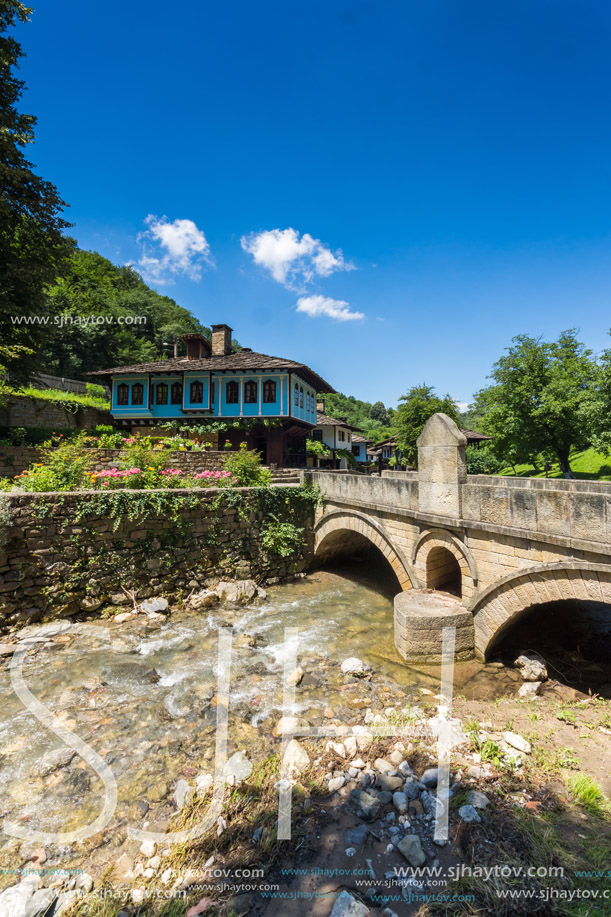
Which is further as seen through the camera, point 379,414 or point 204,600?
point 379,414

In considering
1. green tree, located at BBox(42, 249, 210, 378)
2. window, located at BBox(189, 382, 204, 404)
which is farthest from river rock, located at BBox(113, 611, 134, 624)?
green tree, located at BBox(42, 249, 210, 378)

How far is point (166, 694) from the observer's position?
5.78 metres

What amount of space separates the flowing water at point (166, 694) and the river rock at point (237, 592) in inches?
20.4

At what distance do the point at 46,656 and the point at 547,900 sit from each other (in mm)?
Answer: 7684

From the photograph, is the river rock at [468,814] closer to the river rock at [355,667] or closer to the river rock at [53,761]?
the river rock at [355,667]

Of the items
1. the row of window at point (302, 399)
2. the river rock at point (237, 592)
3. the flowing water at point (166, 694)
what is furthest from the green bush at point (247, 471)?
the row of window at point (302, 399)

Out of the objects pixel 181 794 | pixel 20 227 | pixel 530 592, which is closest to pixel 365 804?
pixel 181 794

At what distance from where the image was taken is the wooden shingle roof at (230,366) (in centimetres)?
2162

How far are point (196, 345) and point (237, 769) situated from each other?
24.8 meters

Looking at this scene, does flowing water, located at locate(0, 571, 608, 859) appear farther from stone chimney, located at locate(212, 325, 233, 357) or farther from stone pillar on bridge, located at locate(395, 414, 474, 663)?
stone chimney, located at locate(212, 325, 233, 357)

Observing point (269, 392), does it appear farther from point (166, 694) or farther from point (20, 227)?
point (166, 694)

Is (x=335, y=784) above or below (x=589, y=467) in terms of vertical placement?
below

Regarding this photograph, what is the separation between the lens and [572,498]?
16.8 feet

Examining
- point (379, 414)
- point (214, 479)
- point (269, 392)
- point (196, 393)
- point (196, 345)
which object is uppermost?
point (379, 414)
